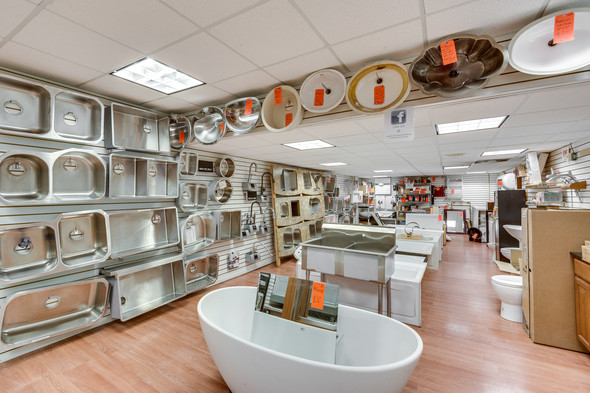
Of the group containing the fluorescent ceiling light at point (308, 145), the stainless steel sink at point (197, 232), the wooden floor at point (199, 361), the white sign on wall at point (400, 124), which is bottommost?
the wooden floor at point (199, 361)

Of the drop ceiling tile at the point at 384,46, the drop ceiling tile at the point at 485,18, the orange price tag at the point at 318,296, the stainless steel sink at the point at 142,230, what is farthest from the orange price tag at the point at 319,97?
the stainless steel sink at the point at 142,230

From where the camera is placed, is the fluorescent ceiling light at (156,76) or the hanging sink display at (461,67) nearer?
the hanging sink display at (461,67)

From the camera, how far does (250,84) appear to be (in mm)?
2586

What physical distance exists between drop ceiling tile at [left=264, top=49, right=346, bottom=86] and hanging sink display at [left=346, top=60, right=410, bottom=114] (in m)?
0.22

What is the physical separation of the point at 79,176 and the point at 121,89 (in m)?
1.06

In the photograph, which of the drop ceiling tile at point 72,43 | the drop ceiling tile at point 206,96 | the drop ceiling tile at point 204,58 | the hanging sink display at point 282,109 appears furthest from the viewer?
the drop ceiling tile at point 206,96

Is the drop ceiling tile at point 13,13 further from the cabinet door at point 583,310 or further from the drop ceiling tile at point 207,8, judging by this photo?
the cabinet door at point 583,310

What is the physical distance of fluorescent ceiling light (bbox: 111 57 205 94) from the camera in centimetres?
226

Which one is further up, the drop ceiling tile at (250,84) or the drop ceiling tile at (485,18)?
the drop ceiling tile at (250,84)

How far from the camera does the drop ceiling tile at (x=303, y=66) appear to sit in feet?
6.76

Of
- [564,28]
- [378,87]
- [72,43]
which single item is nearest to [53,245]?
[72,43]

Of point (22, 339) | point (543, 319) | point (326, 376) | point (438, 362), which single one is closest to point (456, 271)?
point (543, 319)

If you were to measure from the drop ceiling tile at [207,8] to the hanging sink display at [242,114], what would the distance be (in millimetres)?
1143

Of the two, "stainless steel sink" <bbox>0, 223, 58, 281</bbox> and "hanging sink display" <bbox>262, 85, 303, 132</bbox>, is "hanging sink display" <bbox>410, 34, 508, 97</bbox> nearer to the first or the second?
"hanging sink display" <bbox>262, 85, 303, 132</bbox>
